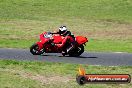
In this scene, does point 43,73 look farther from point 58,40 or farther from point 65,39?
point 58,40

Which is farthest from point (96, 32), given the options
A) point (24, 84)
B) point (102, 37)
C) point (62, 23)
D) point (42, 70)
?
point (24, 84)

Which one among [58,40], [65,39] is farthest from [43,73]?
[58,40]

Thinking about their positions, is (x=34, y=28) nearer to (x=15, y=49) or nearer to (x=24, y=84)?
(x=15, y=49)

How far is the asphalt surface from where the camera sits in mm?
21875

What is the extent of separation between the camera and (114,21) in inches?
2156

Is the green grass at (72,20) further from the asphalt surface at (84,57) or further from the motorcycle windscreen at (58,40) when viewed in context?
the motorcycle windscreen at (58,40)

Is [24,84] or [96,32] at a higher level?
[24,84]

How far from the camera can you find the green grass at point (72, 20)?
36.0m

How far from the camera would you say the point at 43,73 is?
17.5 metres

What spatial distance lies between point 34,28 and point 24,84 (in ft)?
95.3

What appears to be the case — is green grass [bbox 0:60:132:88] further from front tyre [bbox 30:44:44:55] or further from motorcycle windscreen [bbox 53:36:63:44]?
motorcycle windscreen [bbox 53:36:63:44]

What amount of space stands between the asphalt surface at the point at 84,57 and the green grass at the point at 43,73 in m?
1.66

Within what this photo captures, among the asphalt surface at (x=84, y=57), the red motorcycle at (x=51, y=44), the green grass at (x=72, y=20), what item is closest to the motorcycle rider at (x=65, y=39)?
the red motorcycle at (x=51, y=44)

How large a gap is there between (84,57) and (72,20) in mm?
30141
